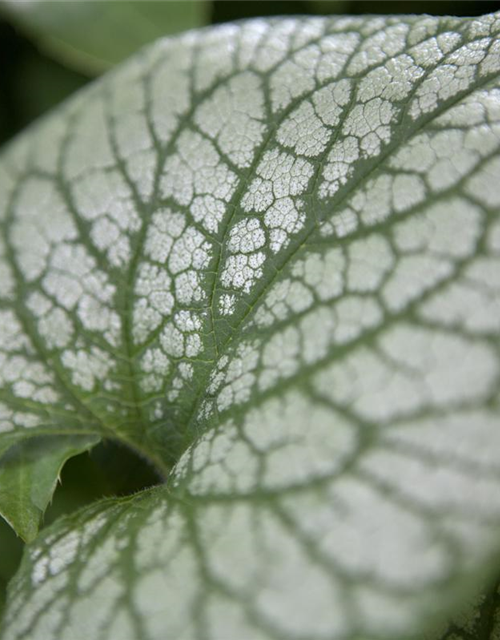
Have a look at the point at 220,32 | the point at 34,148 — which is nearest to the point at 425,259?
the point at 220,32

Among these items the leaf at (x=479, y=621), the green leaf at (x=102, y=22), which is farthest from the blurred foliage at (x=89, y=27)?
the leaf at (x=479, y=621)

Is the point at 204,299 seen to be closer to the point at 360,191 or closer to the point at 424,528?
the point at 360,191

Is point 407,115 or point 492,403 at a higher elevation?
point 407,115

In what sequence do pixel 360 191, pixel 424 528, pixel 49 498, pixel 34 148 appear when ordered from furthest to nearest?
pixel 34 148 < pixel 49 498 < pixel 360 191 < pixel 424 528

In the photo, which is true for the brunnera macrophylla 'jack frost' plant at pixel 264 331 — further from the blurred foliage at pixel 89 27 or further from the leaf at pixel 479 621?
the blurred foliage at pixel 89 27

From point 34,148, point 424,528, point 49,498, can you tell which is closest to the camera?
point 424,528

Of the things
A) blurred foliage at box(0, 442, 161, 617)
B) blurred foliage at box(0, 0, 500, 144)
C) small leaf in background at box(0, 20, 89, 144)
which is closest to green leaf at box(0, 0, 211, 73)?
blurred foliage at box(0, 0, 500, 144)

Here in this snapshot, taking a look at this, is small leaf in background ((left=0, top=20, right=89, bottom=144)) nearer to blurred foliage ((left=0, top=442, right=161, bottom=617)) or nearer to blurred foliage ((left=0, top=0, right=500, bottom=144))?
blurred foliage ((left=0, top=0, right=500, bottom=144))
